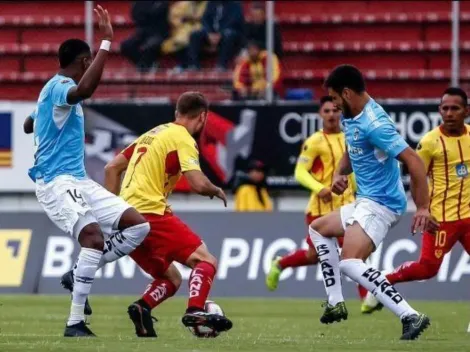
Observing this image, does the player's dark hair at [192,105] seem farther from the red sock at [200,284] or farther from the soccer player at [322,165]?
the soccer player at [322,165]

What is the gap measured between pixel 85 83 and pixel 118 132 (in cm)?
1179

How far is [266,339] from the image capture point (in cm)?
1147

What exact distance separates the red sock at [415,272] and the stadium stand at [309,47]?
8.46 m

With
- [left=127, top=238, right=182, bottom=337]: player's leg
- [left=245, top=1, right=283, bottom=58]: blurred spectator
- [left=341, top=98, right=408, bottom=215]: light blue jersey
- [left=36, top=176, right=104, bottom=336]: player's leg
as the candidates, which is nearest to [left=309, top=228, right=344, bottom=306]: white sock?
[left=341, top=98, right=408, bottom=215]: light blue jersey

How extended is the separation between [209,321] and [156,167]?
1.48m

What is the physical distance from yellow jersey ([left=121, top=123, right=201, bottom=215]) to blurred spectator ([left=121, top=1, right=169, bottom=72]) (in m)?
11.5

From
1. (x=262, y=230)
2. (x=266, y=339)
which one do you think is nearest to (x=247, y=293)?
(x=262, y=230)

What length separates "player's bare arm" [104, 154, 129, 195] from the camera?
12.4 meters

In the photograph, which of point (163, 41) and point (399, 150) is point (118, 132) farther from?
point (399, 150)

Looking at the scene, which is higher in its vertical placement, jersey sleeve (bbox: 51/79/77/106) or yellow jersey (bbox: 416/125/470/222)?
jersey sleeve (bbox: 51/79/77/106)

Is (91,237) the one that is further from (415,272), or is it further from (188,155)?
(415,272)

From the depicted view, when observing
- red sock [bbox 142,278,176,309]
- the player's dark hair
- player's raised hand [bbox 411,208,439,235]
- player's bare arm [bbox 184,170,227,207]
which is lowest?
red sock [bbox 142,278,176,309]

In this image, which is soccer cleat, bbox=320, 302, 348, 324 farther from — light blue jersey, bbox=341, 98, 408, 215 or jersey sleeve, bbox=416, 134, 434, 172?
jersey sleeve, bbox=416, 134, 434, 172

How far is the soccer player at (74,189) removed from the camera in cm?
1141
